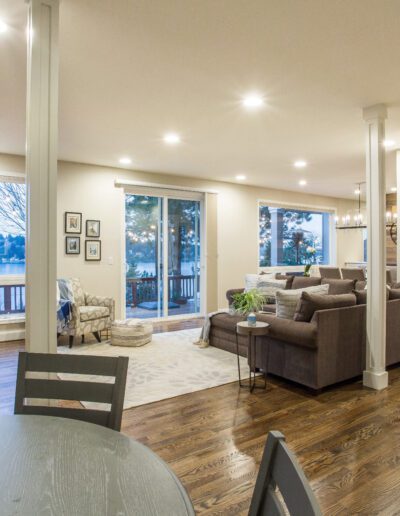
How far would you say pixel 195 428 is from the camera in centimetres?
275

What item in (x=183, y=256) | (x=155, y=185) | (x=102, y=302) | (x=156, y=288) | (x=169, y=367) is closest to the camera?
(x=169, y=367)

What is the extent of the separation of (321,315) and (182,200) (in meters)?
4.46

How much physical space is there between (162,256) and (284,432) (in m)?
4.62

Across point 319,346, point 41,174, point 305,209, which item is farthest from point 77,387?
point 305,209

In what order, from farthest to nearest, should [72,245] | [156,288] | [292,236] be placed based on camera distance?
[292,236] < [156,288] < [72,245]

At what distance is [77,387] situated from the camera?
4.32 ft

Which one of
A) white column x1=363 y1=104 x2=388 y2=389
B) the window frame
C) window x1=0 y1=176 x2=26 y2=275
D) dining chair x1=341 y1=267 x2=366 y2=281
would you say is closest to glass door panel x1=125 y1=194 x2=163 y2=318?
window x1=0 y1=176 x2=26 y2=275

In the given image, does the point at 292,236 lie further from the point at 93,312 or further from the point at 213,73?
the point at 213,73

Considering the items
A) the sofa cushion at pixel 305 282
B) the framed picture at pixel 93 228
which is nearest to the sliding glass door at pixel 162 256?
the framed picture at pixel 93 228

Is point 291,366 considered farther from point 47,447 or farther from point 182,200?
point 182,200

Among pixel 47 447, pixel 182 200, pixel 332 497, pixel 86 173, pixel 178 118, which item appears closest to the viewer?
pixel 47 447

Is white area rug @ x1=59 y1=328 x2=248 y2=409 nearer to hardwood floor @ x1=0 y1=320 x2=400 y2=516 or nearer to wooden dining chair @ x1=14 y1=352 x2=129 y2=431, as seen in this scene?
hardwood floor @ x1=0 y1=320 x2=400 y2=516

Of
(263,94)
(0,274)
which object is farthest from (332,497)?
(0,274)

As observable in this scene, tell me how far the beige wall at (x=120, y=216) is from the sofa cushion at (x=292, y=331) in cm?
329
